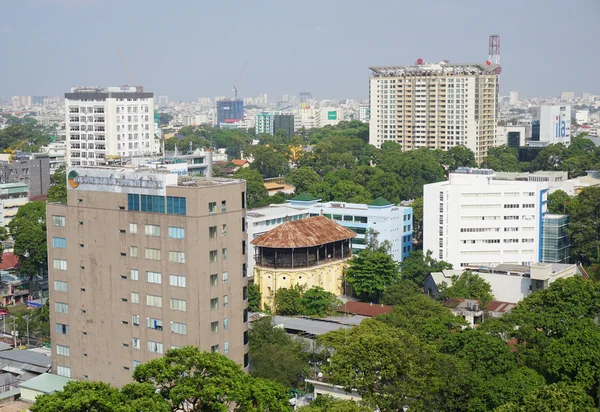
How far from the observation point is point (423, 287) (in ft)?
145

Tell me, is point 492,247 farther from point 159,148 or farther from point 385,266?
point 159,148

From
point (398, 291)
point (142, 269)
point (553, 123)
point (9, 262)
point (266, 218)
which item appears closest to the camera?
point (142, 269)

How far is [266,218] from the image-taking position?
155 ft

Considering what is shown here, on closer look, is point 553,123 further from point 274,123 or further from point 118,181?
point 118,181

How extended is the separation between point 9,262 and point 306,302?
19.3m

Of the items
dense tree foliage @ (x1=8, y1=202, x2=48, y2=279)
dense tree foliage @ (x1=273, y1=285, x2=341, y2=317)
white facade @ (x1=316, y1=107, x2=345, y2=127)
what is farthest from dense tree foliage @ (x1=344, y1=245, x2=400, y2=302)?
white facade @ (x1=316, y1=107, x2=345, y2=127)

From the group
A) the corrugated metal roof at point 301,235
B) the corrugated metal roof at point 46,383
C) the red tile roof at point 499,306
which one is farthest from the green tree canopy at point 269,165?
the corrugated metal roof at point 46,383

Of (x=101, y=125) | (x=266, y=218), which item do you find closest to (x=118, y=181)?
(x=266, y=218)

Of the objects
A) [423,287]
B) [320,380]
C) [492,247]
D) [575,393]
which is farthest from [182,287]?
[492,247]

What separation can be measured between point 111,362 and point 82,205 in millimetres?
5020

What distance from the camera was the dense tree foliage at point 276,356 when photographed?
94.9ft

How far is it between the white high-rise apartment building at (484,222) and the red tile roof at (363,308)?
8.97m

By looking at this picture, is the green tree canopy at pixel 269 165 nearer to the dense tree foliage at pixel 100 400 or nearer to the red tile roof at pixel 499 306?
the red tile roof at pixel 499 306

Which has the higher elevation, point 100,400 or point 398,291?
point 100,400
